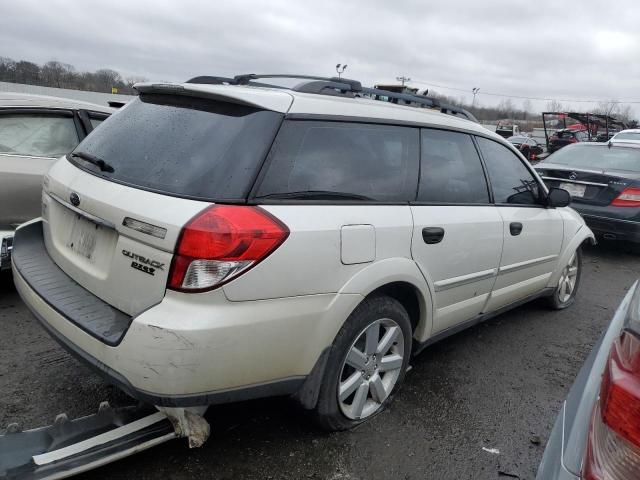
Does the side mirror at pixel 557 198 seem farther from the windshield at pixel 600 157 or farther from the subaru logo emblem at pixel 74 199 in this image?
the windshield at pixel 600 157

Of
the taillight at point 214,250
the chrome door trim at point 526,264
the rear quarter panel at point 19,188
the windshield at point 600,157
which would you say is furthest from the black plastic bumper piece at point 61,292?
the windshield at point 600,157

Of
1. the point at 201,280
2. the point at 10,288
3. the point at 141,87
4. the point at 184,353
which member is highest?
the point at 141,87

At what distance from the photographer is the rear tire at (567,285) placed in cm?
466

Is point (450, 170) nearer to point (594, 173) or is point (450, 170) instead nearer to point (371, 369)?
point (371, 369)

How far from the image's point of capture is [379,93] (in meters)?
3.10

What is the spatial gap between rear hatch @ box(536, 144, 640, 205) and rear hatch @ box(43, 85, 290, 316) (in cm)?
595

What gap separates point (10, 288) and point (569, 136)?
67.1 feet

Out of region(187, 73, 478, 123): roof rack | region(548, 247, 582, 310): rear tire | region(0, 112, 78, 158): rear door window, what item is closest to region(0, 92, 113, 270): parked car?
region(0, 112, 78, 158): rear door window

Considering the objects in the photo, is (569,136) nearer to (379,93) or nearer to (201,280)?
(379,93)

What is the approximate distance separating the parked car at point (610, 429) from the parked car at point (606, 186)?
5822 mm

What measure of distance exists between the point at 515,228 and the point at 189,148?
2371 mm

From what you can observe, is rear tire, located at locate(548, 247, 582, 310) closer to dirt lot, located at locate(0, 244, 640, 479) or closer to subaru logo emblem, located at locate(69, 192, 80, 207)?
dirt lot, located at locate(0, 244, 640, 479)

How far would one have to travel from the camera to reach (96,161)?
8.36ft

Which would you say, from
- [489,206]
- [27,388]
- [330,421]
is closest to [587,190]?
[489,206]
